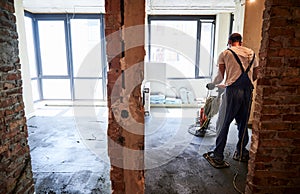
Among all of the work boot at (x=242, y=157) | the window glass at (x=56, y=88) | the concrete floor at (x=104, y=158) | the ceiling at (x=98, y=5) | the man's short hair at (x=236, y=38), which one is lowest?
the concrete floor at (x=104, y=158)

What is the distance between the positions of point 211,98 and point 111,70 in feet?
9.29

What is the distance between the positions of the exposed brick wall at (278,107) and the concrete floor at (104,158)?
0.48 meters

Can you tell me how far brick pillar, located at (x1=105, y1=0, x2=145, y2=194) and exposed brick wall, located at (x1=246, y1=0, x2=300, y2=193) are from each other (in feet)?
3.97

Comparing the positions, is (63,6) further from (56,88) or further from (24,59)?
(56,88)

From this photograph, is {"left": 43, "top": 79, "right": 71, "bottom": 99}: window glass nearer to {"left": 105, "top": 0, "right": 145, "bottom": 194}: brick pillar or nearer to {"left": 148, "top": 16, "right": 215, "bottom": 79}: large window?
{"left": 148, "top": 16, "right": 215, "bottom": 79}: large window

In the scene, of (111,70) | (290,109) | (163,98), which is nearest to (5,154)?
(111,70)

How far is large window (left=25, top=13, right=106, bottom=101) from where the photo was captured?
6023 millimetres

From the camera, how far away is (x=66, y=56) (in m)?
6.21

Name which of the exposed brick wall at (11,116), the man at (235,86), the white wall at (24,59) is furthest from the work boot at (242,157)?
the white wall at (24,59)

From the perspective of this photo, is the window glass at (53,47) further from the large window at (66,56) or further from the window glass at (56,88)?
the window glass at (56,88)

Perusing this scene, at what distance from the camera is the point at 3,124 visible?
1.54m

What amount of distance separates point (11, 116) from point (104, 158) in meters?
1.49

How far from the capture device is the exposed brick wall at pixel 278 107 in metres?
1.58

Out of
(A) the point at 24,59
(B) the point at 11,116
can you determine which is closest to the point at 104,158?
(B) the point at 11,116
